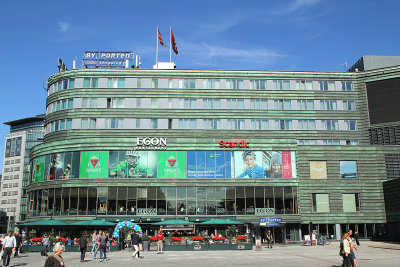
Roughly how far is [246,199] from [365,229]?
17810mm

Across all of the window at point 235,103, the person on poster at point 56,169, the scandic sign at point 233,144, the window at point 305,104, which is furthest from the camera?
the window at point 305,104

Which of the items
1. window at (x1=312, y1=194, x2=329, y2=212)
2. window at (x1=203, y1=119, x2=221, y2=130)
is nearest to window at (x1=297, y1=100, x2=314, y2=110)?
window at (x1=203, y1=119, x2=221, y2=130)

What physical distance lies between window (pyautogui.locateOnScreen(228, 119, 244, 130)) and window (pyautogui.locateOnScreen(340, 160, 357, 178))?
1572 centimetres

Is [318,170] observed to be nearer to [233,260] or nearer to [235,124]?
[235,124]

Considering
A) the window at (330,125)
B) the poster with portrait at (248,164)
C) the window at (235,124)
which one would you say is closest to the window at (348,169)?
the window at (330,125)

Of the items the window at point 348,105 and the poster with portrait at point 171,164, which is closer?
the poster with portrait at point 171,164

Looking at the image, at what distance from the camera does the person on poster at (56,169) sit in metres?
59.4

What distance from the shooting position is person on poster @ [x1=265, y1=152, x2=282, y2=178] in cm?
5978

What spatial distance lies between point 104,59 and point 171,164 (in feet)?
71.8

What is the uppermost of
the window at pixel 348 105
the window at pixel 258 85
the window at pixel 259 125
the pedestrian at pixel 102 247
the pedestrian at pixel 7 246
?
the window at pixel 258 85

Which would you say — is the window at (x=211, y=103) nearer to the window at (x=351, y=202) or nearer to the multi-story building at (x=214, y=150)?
the multi-story building at (x=214, y=150)

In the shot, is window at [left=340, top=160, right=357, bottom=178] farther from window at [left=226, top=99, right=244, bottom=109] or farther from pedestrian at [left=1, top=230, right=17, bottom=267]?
pedestrian at [left=1, top=230, right=17, bottom=267]

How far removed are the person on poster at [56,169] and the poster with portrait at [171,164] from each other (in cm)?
1416

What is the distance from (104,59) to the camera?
222 feet
